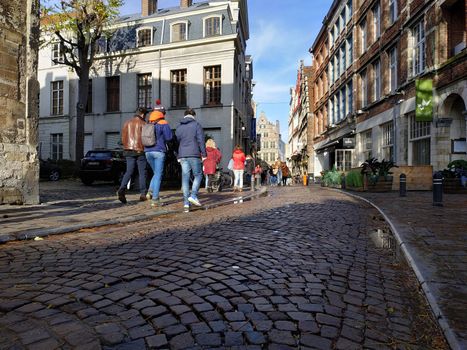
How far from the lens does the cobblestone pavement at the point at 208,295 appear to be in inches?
71.3

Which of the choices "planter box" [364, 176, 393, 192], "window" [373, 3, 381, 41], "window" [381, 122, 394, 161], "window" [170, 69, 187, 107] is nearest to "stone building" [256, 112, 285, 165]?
"window" [170, 69, 187, 107]

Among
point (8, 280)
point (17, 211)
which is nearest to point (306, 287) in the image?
point (8, 280)

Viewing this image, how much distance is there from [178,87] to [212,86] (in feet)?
8.34

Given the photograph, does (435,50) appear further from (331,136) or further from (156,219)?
(331,136)

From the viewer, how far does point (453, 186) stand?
1226 cm

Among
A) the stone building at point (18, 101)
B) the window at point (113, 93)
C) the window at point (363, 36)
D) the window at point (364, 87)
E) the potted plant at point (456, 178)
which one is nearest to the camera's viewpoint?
the stone building at point (18, 101)

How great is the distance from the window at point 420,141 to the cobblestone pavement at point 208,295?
1326 centimetres

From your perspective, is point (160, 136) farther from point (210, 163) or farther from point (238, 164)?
point (238, 164)

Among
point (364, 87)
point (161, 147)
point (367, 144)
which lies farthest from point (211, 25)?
point (161, 147)

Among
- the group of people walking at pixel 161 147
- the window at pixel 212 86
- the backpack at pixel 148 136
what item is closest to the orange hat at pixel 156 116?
the group of people walking at pixel 161 147

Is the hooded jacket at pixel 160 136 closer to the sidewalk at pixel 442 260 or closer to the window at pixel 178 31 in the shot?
the sidewalk at pixel 442 260

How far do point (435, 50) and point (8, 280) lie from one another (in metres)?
16.1

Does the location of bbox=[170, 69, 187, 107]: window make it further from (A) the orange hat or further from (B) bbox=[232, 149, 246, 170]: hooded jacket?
(A) the orange hat

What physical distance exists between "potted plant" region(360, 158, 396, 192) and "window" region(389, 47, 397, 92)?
20.4 ft
